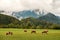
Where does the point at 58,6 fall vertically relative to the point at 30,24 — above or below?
above

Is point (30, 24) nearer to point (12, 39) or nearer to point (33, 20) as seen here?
point (33, 20)

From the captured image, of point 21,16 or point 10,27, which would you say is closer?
point 10,27

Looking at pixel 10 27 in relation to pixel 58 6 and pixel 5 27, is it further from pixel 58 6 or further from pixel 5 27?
pixel 58 6

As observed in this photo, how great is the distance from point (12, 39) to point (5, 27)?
1.14m

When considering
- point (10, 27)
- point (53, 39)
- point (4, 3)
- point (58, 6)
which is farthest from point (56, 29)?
point (4, 3)

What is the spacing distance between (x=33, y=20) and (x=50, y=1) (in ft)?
3.80

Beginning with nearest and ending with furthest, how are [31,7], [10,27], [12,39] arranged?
[12,39]
[10,27]
[31,7]

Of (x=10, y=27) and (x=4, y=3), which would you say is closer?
(x=10, y=27)

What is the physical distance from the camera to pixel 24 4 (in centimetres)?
611

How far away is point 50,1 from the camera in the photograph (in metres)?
6.34

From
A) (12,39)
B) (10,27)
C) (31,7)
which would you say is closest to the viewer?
(12,39)

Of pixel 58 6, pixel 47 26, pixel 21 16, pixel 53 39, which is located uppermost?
pixel 58 6

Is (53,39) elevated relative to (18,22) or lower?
lower

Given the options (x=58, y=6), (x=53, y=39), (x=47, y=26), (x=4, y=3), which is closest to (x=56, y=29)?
(x=47, y=26)
